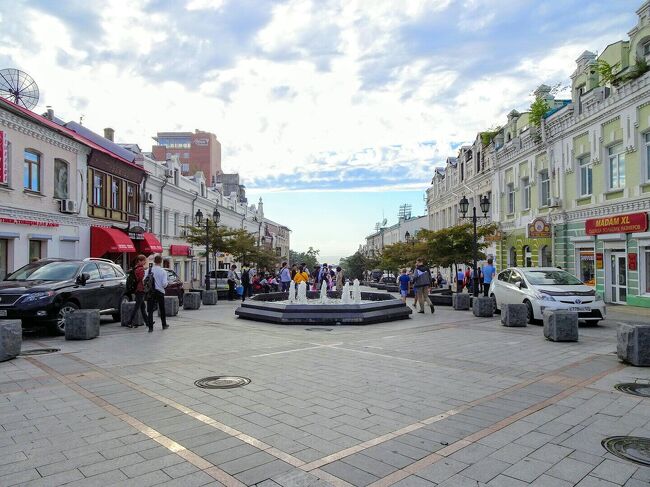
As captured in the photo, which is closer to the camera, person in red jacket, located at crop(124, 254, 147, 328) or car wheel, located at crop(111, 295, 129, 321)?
person in red jacket, located at crop(124, 254, 147, 328)

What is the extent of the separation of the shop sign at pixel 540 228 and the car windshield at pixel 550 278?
12.1m

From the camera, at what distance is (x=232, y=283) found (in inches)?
1049

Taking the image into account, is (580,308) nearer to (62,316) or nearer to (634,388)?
(634,388)

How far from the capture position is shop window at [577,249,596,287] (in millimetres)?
22600

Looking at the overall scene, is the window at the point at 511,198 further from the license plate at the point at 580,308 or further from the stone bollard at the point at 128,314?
the stone bollard at the point at 128,314

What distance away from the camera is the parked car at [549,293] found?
1323 cm

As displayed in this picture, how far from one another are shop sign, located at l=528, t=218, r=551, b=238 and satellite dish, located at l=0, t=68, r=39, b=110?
90.9 feet

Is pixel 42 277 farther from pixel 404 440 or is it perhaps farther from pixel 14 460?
pixel 404 440

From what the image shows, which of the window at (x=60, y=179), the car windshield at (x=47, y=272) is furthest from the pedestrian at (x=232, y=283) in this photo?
the car windshield at (x=47, y=272)

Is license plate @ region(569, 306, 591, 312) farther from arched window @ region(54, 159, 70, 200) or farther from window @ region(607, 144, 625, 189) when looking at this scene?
arched window @ region(54, 159, 70, 200)

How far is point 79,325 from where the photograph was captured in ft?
36.0

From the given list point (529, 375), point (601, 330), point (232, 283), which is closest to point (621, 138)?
point (601, 330)

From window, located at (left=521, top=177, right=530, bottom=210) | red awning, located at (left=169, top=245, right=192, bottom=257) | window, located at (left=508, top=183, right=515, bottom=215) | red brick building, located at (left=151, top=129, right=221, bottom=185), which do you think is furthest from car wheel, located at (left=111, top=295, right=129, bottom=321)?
red brick building, located at (left=151, top=129, right=221, bottom=185)

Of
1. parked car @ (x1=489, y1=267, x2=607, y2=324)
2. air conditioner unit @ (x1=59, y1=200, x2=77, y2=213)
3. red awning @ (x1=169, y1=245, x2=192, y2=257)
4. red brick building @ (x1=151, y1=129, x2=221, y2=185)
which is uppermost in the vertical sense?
red brick building @ (x1=151, y1=129, x2=221, y2=185)
